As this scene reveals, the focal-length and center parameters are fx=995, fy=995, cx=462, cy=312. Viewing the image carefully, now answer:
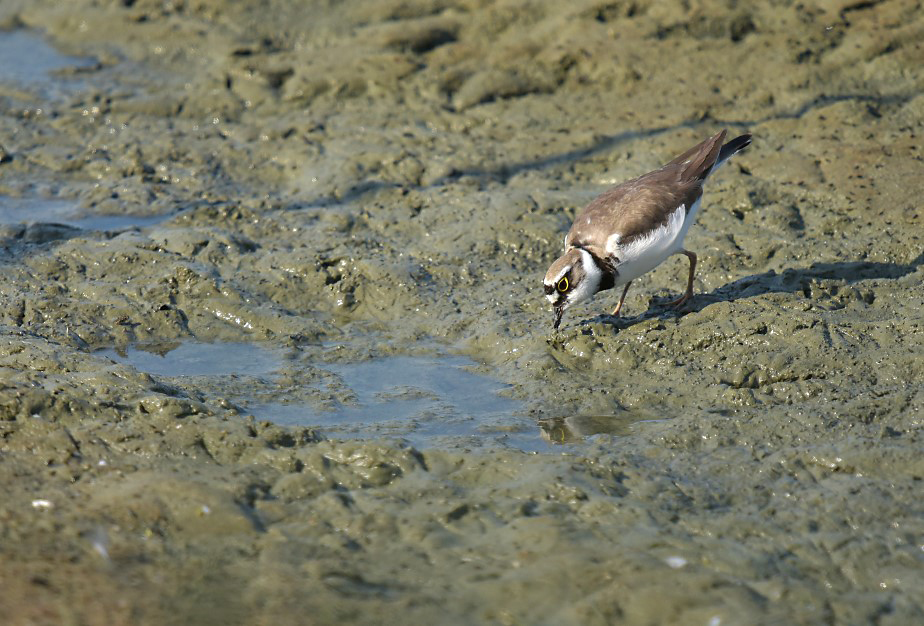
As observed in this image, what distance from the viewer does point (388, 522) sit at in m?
5.05

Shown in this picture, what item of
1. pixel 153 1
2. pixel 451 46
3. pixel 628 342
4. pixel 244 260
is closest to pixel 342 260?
pixel 244 260

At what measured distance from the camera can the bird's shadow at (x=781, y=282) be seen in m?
7.51

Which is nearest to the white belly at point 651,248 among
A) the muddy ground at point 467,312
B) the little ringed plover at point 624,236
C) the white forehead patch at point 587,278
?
the little ringed plover at point 624,236

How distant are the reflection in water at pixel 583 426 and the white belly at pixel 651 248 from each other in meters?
1.21

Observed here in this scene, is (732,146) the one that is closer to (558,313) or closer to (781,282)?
(781,282)

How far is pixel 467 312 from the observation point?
25.7 ft

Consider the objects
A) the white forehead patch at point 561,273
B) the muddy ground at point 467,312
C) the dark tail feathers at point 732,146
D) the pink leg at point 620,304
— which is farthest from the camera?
the dark tail feathers at point 732,146

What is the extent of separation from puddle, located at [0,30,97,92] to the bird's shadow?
8022mm

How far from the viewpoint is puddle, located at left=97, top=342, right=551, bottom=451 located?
20.5 ft

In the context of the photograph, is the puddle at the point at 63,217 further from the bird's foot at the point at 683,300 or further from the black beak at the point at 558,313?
the bird's foot at the point at 683,300

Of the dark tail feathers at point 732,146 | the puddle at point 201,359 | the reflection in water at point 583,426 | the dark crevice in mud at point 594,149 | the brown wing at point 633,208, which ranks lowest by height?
the reflection in water at point 583,426

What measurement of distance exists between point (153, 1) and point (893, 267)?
10.1 meters

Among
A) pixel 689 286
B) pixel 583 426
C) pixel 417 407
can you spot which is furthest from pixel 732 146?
pixel 417 407

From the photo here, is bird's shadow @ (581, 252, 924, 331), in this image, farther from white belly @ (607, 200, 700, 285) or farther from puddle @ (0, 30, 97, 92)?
puddle @ (0, 30, 97, 92)
